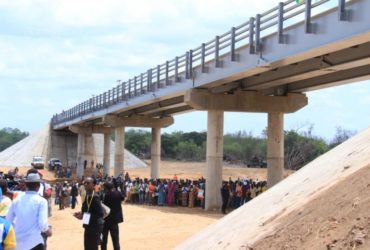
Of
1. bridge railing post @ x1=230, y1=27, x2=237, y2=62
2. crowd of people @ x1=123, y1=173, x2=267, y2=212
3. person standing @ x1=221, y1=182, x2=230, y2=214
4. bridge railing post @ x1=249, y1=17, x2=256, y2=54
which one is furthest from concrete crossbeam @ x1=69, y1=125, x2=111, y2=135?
bridge railing post @ x1=249, y1=17, x2=256, y2=54

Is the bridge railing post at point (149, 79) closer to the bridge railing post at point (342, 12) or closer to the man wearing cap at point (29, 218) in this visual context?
the bridge railing post at point (342, 12)

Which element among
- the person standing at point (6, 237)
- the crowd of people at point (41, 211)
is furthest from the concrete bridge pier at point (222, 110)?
the person standing at point (6, 237)

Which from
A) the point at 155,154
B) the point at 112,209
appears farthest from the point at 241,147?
Answer: the point at 112,209

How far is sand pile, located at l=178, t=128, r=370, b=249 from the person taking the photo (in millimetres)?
6293

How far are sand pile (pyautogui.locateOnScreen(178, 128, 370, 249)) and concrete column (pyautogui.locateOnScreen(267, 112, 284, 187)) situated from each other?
19883 millimetres

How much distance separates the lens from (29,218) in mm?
7285

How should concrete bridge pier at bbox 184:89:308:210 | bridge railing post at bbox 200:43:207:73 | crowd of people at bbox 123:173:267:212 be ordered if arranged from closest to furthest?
bridge railing post at bbox 200:43:207:73 → crowd of people at bbox 123:173:267:212 → concrete bridge pier at bbox 184:89:308:210

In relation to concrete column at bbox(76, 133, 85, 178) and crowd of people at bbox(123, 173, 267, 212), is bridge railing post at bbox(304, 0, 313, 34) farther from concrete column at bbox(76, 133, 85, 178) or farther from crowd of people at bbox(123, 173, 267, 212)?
concrete column at bbox(76, 133, 85, 178)

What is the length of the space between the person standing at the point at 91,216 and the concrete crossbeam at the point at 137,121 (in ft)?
127

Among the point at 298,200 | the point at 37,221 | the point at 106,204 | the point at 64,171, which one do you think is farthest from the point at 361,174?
the point at 64,171

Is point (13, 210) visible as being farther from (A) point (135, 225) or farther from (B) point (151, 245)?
(A) point (135, 225)

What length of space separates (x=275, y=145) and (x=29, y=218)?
24.2 m

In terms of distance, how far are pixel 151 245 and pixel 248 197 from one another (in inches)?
512

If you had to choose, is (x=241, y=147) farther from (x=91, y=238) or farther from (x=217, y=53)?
A: (x=91, y=238)
